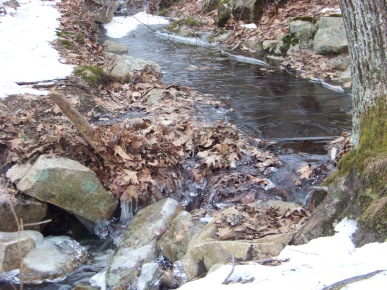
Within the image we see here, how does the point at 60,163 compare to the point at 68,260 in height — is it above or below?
above

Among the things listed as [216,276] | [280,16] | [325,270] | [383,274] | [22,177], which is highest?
[280,16]

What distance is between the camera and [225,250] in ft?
12.7

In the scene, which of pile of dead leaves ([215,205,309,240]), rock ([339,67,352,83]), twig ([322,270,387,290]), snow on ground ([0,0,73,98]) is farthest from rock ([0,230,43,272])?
rock ([339,67,352,83])

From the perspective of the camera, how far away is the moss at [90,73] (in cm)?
916

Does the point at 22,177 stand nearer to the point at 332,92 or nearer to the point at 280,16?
the point at 332,92

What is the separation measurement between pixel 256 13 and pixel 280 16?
1.07 metres

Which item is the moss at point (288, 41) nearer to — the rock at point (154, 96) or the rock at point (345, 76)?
the rock at point (345, 76)

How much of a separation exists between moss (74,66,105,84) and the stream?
5.59 ft

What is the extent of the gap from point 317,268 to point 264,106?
5.96 meters

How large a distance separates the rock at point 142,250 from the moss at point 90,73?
454 centimetres

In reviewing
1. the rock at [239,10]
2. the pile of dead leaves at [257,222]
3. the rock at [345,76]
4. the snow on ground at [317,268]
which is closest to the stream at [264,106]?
the rock at [345,76]

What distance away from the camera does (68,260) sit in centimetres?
528

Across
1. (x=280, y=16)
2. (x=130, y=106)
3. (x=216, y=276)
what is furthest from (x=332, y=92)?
(x=216, y=276)

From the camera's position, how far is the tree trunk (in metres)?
3.51
